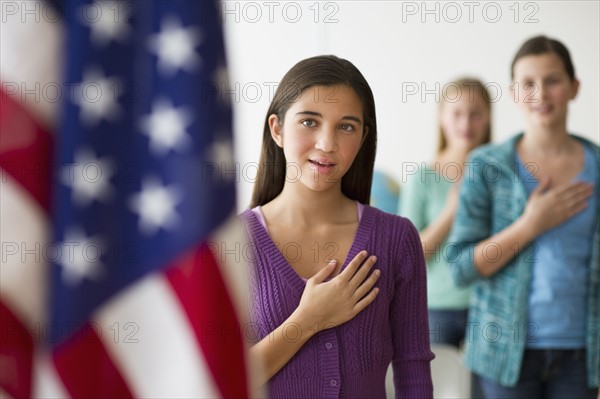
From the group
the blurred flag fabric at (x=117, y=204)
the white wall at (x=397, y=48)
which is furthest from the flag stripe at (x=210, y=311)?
the white wall at (x=397, y=48)

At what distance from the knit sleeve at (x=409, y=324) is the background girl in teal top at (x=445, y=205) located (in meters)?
1.25

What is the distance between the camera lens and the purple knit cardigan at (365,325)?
4.56 feet

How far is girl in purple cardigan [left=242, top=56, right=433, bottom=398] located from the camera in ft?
4.55

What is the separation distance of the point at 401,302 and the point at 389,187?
87.3 inches

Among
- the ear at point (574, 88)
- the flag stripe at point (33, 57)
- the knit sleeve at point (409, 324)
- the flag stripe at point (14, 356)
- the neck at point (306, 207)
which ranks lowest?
the knit sleeve at point (409, 324)

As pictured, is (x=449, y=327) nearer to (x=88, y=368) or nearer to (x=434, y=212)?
(x=434, y=212)

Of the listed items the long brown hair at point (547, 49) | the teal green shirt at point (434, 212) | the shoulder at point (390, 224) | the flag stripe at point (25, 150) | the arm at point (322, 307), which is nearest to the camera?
the flag stripe at point (25, 150)

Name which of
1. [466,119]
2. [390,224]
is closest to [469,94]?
[466,119]

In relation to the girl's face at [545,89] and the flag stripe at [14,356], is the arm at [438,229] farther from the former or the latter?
the flag stripe at [14,356]

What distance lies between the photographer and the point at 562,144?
2158mm

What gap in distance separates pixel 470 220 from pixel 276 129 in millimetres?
763

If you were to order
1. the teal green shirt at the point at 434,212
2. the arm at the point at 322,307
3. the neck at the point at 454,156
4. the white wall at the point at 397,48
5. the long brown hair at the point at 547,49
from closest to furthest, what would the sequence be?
the arm at the point at 322,307, the long brown hair at the point at 547,49, the teal green shirt at the point at 434,212, the neck at the point at 454,156, the white wall at the point at 397,48

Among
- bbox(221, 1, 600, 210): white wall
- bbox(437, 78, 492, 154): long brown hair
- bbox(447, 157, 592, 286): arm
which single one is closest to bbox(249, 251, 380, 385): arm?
bbox(447, 157, 592, 286): arm

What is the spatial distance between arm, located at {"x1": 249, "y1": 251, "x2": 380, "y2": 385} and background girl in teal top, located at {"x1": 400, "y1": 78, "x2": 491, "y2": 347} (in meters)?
1.33
